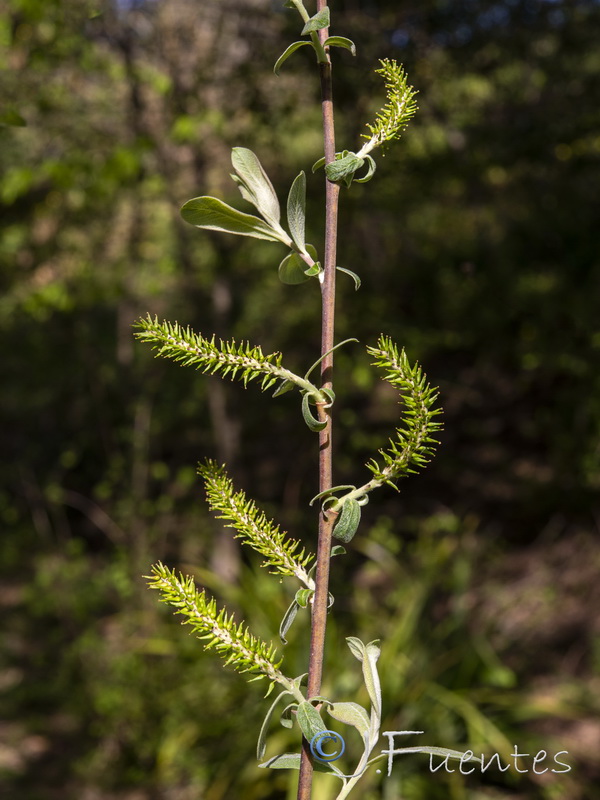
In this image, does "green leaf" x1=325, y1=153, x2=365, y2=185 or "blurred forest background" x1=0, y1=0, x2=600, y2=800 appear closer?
"green leaf" x1=325, y1=153, x2=365, y2=185

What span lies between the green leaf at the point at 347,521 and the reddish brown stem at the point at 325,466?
11 millimetres

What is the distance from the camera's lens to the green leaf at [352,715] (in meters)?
0.55

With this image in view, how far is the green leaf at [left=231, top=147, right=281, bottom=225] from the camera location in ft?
1.92

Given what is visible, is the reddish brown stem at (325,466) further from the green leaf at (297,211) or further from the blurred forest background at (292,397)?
the blurred forest background at (292,397)

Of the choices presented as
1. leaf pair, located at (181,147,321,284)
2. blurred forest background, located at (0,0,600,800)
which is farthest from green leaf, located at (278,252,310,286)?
blurred forest background, located at (0,0,600,800)

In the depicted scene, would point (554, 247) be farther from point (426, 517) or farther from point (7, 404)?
point (7, 404)

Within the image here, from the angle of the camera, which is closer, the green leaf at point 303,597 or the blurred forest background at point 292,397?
the green leaf at point 303,597

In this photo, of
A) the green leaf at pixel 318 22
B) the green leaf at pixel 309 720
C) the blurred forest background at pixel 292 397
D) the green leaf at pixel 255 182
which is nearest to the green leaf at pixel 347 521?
the green leaf at pixel 309 720

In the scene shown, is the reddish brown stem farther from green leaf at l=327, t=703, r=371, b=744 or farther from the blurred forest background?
the blurred forest background

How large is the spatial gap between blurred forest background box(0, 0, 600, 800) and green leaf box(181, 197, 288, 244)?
2372 mm

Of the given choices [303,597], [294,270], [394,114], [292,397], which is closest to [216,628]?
[303,597]

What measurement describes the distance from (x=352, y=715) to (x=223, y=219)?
0.38 meters

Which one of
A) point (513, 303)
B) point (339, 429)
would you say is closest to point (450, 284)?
point (513, 303)

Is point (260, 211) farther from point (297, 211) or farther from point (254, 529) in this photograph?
point (254, 529)
